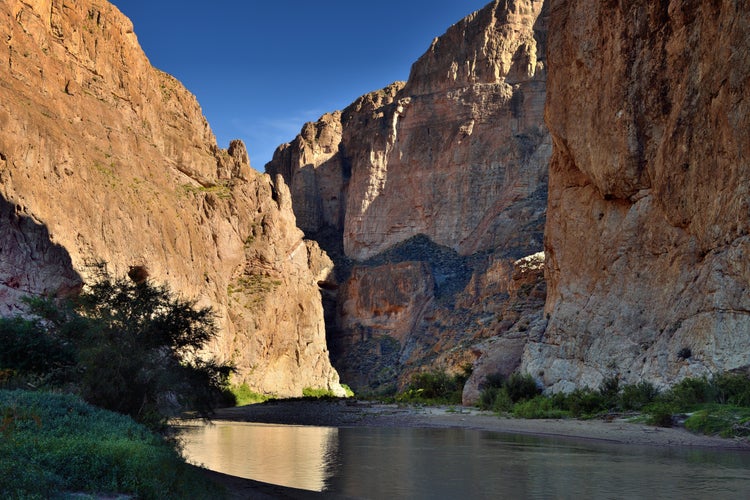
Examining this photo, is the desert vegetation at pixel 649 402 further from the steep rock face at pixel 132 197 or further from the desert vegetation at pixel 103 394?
the steep rock face at pixel 132 197

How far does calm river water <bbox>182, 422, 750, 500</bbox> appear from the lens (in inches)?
474

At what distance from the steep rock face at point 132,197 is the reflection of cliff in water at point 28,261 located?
66 mm

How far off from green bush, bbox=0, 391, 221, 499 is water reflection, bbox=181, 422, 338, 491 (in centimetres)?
350

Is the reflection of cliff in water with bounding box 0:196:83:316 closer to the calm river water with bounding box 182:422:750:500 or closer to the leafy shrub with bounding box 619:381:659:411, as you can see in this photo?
the calm river water with bounding box 182:422:750:500

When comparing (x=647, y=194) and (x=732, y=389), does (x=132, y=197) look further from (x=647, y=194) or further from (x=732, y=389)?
(x=732, y=389)

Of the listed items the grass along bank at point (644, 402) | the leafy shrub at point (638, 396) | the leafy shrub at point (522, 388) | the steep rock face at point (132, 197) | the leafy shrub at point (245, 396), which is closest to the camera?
the grass along bank at point (644, 402)

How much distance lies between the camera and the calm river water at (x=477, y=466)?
39.5 ft

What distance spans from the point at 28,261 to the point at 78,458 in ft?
95.0

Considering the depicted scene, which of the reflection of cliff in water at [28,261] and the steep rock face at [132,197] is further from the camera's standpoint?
the steep rock face at [132,197]

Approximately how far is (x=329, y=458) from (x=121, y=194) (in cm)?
3501

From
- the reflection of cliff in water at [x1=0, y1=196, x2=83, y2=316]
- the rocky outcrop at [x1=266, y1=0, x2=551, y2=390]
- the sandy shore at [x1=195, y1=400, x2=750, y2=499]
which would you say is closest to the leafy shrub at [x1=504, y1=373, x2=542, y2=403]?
the sandy shore at [x1=195, y1=400, x2=750, y2=499]

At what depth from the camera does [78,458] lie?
823cm

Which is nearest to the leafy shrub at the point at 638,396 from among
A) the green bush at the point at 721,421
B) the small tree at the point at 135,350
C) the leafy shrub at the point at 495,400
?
the green bush at the point at 721,421

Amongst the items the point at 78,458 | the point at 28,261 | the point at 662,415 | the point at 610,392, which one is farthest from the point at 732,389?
the point at 28,261
